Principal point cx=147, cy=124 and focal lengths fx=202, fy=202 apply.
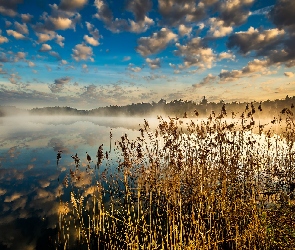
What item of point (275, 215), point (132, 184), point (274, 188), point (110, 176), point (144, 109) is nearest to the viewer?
point (275, 215)

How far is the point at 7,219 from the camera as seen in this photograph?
26.0 feet

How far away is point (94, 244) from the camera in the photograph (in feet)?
20.8

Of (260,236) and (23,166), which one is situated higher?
(260,236)

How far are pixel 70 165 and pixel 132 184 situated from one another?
21.9ft

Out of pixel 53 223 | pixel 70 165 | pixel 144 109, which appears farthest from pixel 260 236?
pixel 144 109

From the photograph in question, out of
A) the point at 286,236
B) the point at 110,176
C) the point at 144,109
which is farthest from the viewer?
the point at 144,109

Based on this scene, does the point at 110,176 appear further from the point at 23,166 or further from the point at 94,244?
the point at 23,166

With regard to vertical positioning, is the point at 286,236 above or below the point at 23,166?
above

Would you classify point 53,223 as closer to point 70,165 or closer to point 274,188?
point 70,165

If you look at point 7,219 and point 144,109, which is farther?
point 144,109

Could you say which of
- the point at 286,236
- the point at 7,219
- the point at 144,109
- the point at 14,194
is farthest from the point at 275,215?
the point at 144,109

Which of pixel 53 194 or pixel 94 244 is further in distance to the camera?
pixel 53 194

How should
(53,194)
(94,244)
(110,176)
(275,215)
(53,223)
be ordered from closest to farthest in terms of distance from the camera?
1. (275,215)
2. (94,244)
3. (53,223)
4. (53,194)
5. (110,176)

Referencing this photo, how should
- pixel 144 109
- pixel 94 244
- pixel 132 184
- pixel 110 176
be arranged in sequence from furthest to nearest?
pixel 144 109
pixel 110 176
pixel 132 184
pixel 94 244
